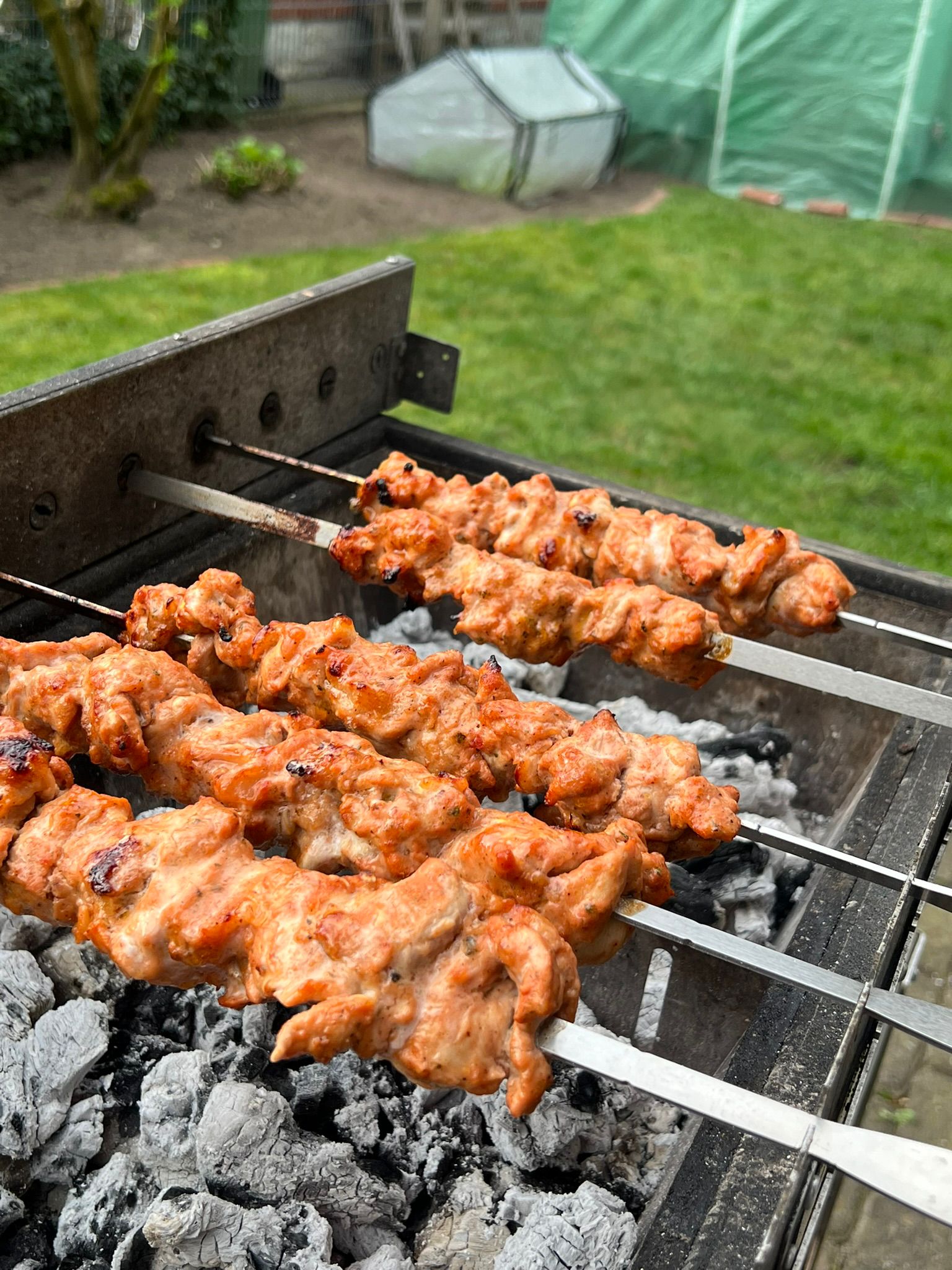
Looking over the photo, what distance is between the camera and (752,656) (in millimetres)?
2373

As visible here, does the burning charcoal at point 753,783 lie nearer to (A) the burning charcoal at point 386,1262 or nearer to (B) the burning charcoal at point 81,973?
(A) the burning charcoal at point 386,1262

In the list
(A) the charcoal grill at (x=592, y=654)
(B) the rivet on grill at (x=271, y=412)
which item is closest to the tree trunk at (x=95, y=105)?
(A) the charcoal grill at (x=592, y=654)

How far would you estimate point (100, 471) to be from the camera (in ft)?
8.59

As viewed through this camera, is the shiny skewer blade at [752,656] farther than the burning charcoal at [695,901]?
No

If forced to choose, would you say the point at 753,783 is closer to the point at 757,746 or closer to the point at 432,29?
the point at 757,746

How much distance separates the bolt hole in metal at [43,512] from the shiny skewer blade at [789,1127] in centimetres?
165

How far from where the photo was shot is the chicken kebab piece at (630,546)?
2.58 m

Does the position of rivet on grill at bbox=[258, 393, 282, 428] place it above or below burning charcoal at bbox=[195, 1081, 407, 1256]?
above

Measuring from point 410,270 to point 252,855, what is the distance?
2.38m

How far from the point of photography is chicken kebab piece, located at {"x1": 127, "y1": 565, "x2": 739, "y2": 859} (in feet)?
6.54

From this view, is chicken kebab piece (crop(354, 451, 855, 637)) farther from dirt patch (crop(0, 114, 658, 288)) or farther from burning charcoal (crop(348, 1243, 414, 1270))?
dirt patch (crop(0, 114, 658, 288))

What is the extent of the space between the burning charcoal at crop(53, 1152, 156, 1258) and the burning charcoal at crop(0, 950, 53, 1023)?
40 centimetres

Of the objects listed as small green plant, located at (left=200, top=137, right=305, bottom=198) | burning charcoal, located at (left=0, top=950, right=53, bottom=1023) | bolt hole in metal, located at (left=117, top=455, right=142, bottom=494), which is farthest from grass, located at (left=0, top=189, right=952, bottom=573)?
burning charcoal, located at (left=0, top=950, right=53, bottom=1023)

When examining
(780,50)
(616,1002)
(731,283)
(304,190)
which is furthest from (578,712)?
(780,50)
